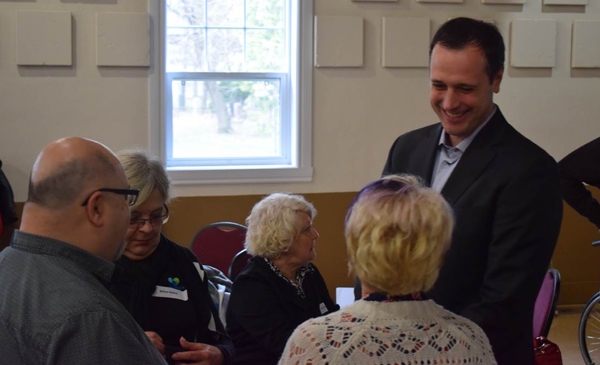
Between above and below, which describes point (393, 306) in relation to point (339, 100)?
below

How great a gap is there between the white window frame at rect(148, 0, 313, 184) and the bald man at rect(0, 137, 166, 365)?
3.89 meters

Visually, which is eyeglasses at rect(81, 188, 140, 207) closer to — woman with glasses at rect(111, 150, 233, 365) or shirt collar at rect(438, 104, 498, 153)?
woman with glasses at rect(111, 150, 233, 365)

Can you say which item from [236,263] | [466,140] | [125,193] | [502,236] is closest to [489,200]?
[502,236]

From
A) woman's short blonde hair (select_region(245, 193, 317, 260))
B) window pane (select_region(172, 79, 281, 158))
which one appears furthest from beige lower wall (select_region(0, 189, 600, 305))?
woman's short blonde hair (select_region(245, 193, 317, 260))

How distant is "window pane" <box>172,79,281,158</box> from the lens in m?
5.77

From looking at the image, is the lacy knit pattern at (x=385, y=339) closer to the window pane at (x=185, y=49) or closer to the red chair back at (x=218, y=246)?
the red chair back at (x=218, y=246)

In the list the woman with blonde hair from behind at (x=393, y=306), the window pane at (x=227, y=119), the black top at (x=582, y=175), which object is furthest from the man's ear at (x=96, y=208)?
the window pane at (x=227, y=119)

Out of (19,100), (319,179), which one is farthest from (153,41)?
(319,179)

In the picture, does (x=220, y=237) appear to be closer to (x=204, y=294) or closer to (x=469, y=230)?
(x=204, y=294)

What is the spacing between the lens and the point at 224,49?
5789 mm

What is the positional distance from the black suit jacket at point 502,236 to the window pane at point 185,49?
3.89 metres

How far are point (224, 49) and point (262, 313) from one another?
3.36m

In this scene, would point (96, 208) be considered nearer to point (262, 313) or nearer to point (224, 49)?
point (262, 313)

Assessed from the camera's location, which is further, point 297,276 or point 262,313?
point 297,276
